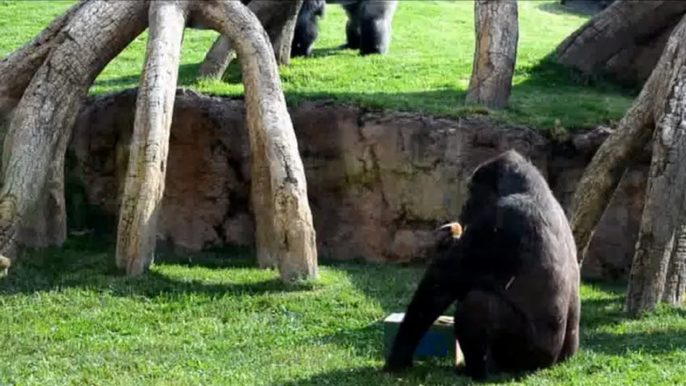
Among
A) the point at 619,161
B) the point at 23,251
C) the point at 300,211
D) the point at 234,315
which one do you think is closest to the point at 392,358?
the point at 234,315

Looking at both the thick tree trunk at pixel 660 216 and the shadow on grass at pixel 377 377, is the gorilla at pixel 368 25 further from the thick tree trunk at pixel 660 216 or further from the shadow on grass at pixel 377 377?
the shadow on grass at pixel 377 377

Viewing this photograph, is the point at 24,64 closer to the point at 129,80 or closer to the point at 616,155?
the point at 129,80

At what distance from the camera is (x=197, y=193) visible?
11.4m

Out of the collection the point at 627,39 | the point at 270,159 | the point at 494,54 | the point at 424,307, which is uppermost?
the point at 627,39

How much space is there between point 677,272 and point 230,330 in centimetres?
335

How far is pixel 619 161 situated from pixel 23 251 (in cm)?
486

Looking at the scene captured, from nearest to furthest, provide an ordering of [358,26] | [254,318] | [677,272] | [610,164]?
[254,318] < [677,272] < [610,164] < [358,26]

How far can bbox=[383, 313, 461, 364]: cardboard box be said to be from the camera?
7.53 metres

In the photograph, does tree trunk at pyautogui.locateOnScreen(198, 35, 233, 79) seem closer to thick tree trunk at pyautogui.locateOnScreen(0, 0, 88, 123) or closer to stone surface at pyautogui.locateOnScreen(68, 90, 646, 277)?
stone surface at pyautogui.locateOnScreen(68, 90, 646, 277)

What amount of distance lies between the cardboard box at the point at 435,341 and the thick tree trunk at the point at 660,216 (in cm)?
200

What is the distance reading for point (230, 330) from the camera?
828cm

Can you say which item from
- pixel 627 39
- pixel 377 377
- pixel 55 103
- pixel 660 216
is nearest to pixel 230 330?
pixel 377 377

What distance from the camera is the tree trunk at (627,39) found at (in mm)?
13656

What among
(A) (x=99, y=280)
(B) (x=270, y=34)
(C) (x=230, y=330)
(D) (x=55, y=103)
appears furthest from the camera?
(B) (x=270, y=34)
